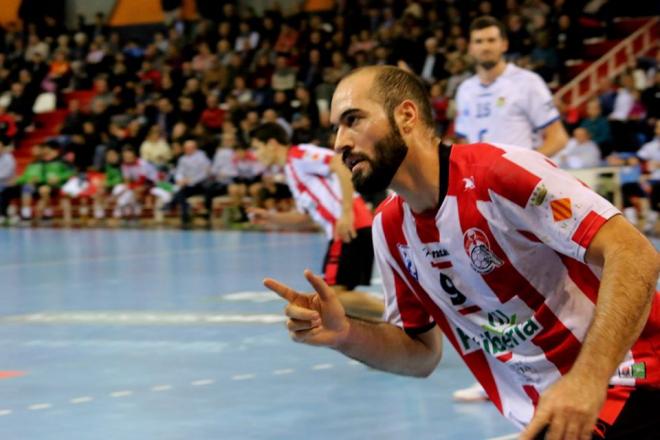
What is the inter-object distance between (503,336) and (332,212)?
5291 millimetres

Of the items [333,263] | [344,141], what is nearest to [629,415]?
[344,141]

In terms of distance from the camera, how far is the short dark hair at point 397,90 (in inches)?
124

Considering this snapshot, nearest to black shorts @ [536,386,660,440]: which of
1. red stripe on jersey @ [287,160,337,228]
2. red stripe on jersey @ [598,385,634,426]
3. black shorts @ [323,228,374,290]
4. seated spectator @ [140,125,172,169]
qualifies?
red stripe on jersey @ [598,385,634,426]

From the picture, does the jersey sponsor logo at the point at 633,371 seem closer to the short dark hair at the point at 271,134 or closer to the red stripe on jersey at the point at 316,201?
the red stripe on jersey at the point at 316,201

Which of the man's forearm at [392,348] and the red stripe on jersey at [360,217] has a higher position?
the man's forearm at [392,348]

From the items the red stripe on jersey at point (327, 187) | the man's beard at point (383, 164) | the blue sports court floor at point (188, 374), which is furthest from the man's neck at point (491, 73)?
the man's beard at point (383, 164)

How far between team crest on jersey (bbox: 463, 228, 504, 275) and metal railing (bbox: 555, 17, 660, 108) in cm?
1736

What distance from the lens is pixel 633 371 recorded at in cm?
309

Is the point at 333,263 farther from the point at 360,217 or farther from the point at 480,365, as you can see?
the point at 480,365

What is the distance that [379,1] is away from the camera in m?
25.1

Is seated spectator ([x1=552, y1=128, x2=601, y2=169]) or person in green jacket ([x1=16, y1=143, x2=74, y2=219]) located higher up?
seated spectator ([x1=552, y1=128, x2=601, y2=169])

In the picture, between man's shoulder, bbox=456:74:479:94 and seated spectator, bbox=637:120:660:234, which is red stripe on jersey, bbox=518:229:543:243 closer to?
man's shoulder, bbox=456:74:479:94

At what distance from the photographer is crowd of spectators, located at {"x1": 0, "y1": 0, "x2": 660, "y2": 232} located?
19797mm

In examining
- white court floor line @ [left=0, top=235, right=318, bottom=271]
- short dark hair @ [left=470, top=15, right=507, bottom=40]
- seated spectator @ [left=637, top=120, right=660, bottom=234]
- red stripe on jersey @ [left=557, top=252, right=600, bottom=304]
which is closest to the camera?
red stripe on jersey @ [left=557, top=252, right=600, bottom=304]
